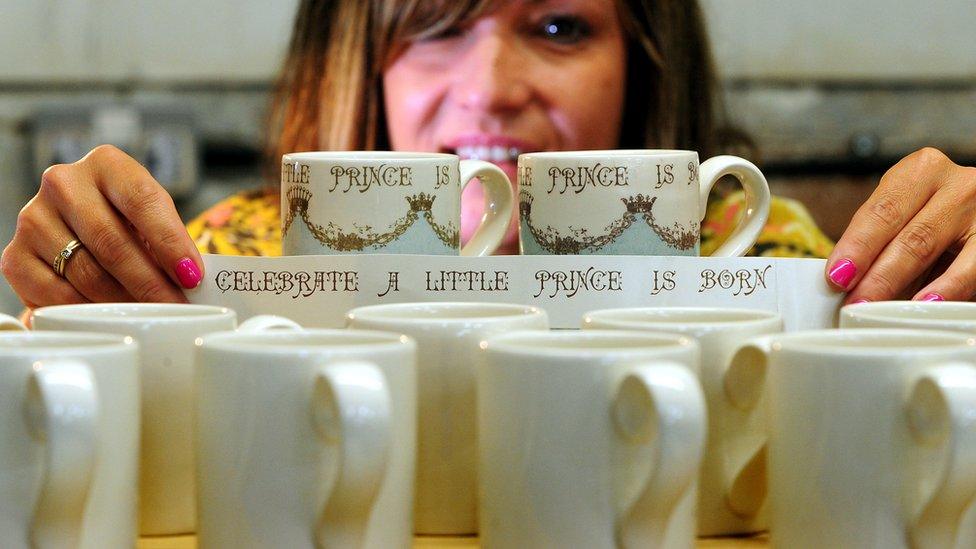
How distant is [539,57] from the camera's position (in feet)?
5.70

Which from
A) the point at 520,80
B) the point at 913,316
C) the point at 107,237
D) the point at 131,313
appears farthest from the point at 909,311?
the point at 520,80

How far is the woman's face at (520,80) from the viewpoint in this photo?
5.65 feet

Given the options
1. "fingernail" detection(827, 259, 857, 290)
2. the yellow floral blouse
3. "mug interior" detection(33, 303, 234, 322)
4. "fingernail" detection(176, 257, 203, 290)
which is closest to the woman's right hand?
"fingernail" detection(176, 257, 203, 290)

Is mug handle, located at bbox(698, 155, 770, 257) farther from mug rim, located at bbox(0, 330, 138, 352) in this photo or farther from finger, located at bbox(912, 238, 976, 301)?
mug rim, located at bbox(0, 330, 138, 352)

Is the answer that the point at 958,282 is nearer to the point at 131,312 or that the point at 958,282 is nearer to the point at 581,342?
the point at 581,342

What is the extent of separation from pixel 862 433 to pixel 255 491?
27 centimetres

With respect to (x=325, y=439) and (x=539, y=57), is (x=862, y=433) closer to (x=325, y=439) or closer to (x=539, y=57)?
(x=325, y=439)

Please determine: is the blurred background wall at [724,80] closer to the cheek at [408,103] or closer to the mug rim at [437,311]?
the cheek at [408,103]

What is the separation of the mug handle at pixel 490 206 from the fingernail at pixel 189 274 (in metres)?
0.21

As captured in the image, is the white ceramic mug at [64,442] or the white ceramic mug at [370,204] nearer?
the white ceramic mug at [64,442]

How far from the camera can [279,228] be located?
193 cm

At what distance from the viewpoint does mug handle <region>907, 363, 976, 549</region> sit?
52 centimetres

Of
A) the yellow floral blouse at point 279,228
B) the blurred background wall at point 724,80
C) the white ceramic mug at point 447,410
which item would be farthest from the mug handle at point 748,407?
the blurred background wall at point 724,80

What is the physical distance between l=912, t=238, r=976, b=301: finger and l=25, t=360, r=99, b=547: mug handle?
599 mm
